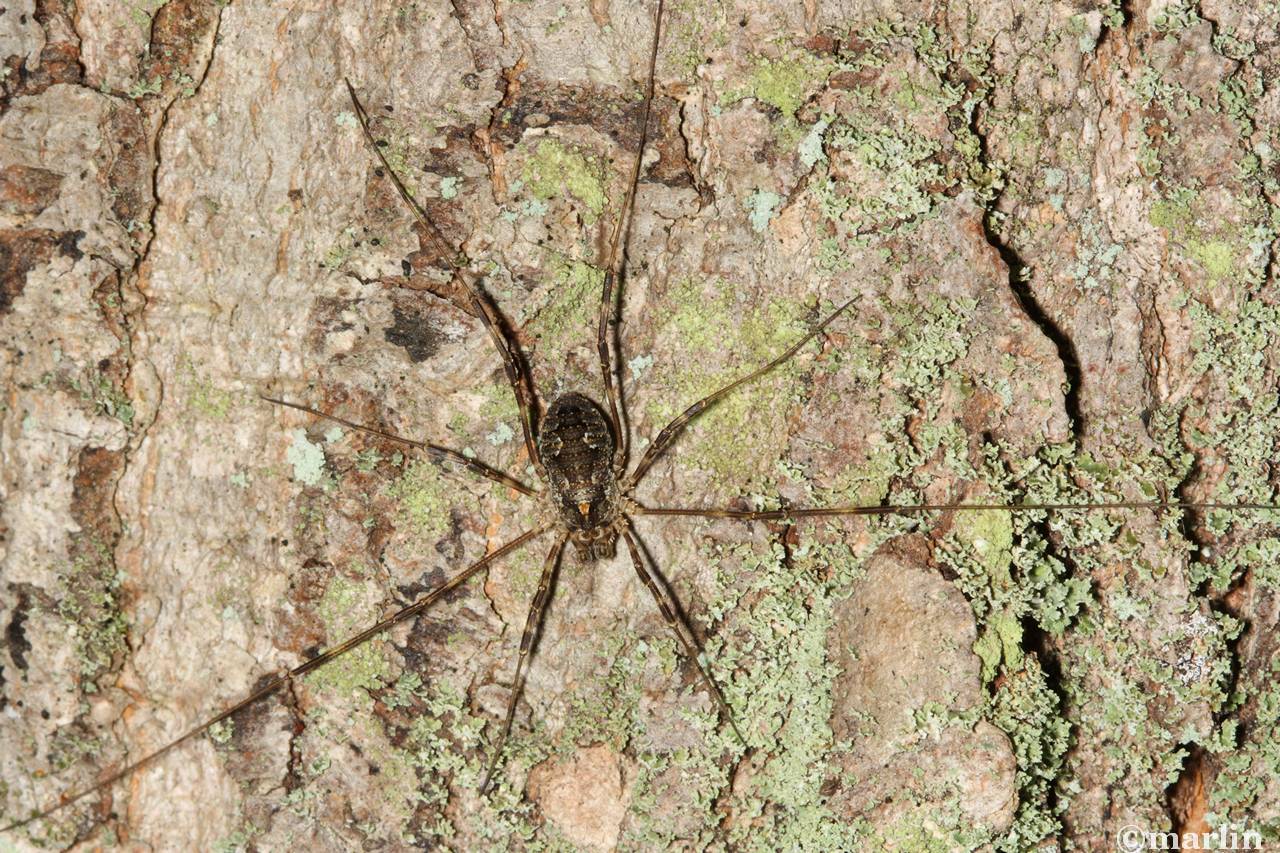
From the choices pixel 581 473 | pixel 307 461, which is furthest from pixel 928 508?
pixel 307 461

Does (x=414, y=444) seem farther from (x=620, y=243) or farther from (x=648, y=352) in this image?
(x=620, y=243)

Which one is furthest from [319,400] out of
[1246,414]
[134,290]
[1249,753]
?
[1249,753]

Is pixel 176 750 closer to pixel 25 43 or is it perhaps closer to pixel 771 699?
pixel 771 699

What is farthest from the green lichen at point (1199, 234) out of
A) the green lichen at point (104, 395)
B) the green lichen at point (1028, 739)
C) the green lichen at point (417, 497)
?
the green lichen at point (104, 395)

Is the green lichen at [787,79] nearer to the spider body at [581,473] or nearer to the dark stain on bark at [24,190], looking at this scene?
the spider body at [581,473]

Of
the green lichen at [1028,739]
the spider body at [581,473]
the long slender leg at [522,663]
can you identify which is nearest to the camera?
the green lichen at [1028,739]

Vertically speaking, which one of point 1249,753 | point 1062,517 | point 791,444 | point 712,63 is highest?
point 712,63
